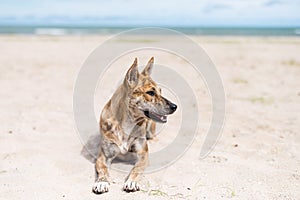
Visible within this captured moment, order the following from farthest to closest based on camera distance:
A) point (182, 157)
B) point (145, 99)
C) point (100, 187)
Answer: point (182, 157), point (145, 99), point (100, 187)

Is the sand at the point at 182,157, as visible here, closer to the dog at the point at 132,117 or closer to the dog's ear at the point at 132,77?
the dog at the point at 132,117

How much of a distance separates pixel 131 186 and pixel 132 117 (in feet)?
3.37

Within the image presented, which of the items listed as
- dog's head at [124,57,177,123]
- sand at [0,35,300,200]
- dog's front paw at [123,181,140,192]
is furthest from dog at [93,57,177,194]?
sand at [0,35,300,200]

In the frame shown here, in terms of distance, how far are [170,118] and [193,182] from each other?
317cm

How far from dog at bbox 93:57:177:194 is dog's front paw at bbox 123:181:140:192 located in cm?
12

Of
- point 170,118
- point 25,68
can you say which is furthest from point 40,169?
point 25,68

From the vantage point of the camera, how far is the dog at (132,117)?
5.05m

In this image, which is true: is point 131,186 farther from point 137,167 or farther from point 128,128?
point 128,128

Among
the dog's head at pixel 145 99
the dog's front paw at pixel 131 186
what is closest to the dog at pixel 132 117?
the dog's head at pixel 145 99

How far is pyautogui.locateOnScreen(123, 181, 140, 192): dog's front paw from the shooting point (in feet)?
15.1

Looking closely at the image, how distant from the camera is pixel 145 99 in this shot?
5.07 metres

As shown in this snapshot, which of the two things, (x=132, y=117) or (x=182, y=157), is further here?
(x=182, y=157)

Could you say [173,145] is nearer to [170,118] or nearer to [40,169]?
[170,118]

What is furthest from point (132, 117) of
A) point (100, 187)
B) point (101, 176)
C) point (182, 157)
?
point (182, 157)
